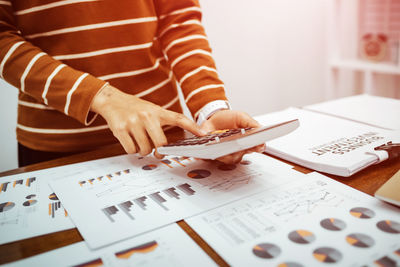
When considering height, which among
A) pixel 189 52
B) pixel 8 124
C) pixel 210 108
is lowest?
pixel 8 124

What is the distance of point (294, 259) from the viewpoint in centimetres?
38

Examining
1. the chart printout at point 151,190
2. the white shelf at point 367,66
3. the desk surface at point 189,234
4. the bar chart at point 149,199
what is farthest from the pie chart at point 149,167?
the white shelf at point 367,66

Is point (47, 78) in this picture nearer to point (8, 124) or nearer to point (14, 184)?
point (14, 184)

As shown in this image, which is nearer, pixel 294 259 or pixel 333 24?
pixel 294 259

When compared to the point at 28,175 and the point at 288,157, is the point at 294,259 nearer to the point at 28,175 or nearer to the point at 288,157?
the point at 288,157

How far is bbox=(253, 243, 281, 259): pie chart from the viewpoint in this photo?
0.39m

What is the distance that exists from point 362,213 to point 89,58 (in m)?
0.65

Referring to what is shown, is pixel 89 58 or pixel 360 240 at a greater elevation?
pixel 89 58

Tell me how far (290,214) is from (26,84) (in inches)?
22.3

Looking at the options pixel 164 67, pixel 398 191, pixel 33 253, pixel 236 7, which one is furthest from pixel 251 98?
pixel 33 253

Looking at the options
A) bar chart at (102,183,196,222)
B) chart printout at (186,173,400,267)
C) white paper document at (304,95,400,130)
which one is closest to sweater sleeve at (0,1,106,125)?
bar chart at (102,183,196,222)

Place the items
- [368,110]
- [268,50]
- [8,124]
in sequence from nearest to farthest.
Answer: [368,110]
[8,124]
[268,50]

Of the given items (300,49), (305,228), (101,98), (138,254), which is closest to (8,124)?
(101,98)

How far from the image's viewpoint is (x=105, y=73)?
0.83m
